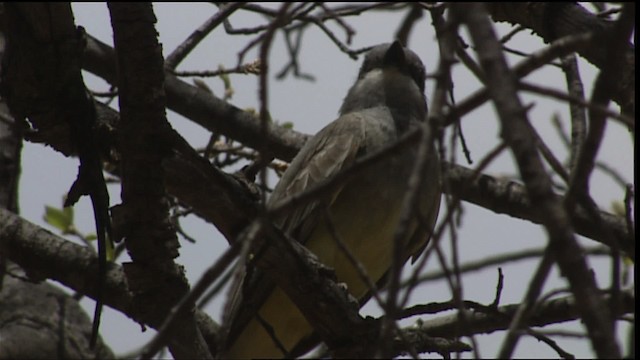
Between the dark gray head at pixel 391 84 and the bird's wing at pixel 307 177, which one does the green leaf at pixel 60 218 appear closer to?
the bird's wing at pixel 307 177

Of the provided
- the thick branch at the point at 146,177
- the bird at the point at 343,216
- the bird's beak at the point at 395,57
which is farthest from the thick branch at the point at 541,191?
the bird's beak at the point at 395,57

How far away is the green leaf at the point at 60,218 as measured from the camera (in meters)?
5.86

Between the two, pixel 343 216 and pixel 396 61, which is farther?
pixel 396 61

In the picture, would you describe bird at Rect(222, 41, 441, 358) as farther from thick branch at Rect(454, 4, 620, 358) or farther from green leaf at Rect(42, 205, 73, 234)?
thick branch at Rect(454, 4, 620, 358)

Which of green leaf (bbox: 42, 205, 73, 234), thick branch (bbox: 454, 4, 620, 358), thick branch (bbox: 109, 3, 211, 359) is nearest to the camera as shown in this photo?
thick branch (bbox: 454, 4, 620, 358)

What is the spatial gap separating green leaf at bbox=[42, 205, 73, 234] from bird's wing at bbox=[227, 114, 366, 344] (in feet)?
4.10

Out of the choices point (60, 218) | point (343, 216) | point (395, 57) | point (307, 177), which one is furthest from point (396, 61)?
point (60, 218)

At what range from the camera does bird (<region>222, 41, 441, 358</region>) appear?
193 inches

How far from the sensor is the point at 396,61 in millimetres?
6250

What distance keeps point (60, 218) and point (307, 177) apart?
1.63m

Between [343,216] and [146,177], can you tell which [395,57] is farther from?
[146,177]

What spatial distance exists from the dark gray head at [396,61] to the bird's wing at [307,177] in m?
0.77

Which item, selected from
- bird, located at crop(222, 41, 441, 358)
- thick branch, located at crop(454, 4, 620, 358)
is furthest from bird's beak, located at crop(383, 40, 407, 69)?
thick branch, located at crop(454, 4, 620, 358)

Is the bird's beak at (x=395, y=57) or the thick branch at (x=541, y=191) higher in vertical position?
the bird's beak at (x=395, y=57)
